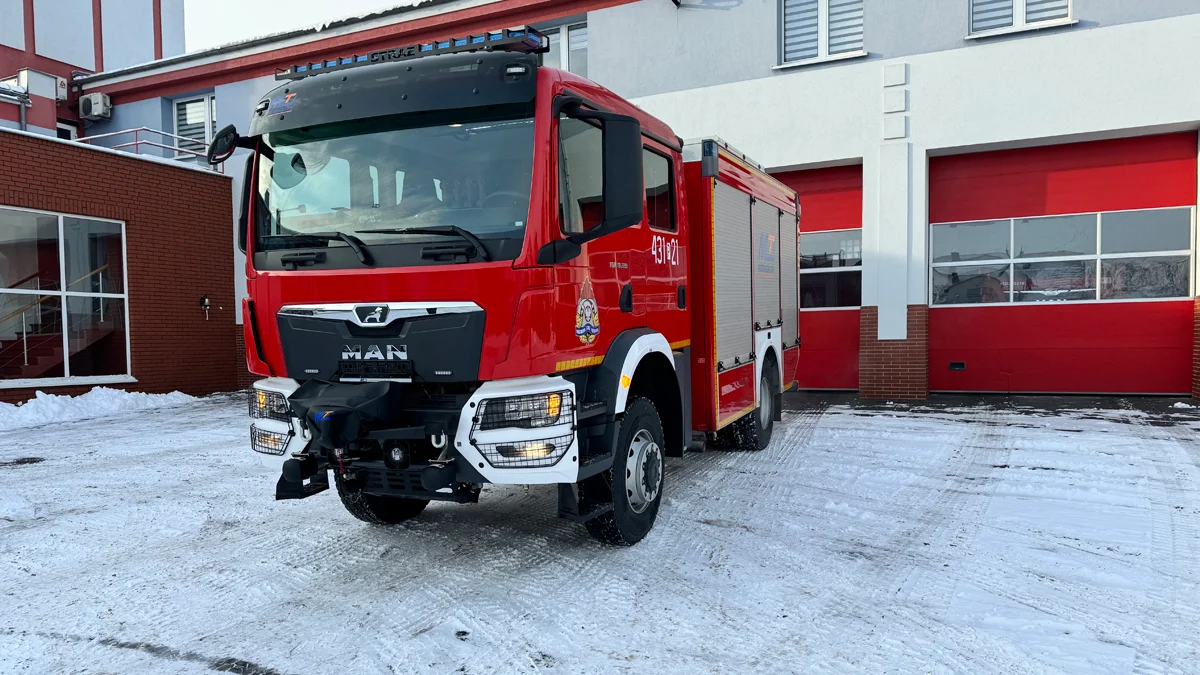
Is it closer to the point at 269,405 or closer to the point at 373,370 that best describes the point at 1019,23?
the point at 373,370

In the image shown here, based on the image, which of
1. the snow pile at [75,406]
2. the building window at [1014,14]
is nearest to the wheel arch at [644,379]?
the building window at [1014,14]

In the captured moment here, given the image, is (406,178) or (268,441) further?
(268,441)

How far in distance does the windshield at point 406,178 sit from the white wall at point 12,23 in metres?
19.4

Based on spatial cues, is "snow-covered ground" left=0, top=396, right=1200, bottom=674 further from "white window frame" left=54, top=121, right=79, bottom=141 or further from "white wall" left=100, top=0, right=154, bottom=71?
"white wall" left=100, top=0, right=154, bottom=71

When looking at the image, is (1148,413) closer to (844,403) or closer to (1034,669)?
(844,403)

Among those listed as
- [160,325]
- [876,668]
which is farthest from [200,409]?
[876,668]

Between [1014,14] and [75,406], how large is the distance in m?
15.2

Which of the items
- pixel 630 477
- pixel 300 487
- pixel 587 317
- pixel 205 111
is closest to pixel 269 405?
pixel 300 487

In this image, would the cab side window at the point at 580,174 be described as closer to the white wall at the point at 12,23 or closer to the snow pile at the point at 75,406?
the snow pile at the point at 75,406

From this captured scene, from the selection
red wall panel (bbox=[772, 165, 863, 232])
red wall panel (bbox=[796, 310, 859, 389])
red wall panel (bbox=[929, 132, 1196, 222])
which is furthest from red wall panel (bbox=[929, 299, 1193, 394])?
red wall panel (bbox=[772, 165, 863, 232])

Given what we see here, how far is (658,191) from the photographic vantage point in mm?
5492

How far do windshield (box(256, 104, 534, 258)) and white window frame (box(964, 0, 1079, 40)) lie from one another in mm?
9883

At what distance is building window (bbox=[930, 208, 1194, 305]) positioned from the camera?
36.4 ft

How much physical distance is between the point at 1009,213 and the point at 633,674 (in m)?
10.9
